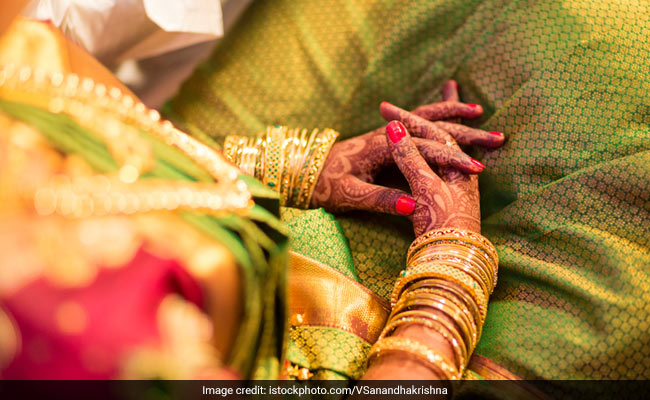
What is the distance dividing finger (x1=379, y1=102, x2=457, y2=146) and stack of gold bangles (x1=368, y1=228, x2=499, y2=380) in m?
0.20

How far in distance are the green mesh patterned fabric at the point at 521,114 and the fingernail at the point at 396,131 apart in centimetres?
17

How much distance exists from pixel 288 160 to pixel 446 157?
0.30 m

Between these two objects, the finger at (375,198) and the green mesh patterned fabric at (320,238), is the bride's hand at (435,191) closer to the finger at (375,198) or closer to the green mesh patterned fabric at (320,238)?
the finger at (375,198)

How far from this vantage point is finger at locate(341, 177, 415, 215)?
2.56 ft

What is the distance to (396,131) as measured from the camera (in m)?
0.80

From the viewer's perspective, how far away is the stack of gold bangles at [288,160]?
891mm

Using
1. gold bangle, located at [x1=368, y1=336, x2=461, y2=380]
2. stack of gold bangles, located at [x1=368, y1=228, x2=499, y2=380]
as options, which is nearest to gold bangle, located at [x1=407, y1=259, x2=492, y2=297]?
stack of gold bangles, located at [x1=368, y1=228, x2=499, y2=380]

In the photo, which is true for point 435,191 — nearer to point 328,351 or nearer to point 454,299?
point 454,299

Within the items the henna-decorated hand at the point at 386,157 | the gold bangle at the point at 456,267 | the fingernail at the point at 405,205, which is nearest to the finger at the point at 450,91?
the henna-decorated hand at the point at 386,157

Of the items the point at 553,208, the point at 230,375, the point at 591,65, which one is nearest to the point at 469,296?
the point at 553,208

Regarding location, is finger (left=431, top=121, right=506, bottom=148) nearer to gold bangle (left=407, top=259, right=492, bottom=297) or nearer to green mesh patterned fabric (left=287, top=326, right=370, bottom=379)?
gold bangle (left=407, top=259, right=492, bottom=297)

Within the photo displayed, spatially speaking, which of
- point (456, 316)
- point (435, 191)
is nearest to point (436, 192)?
point (435, 191)

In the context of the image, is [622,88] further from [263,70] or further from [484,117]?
[263,70]

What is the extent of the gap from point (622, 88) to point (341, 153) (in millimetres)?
486
